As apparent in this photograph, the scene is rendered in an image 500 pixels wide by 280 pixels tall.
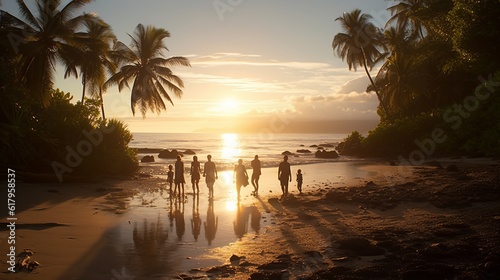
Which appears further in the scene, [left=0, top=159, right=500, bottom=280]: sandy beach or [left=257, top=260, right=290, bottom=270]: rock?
[left=257, top=260, right=290, bottom=270]: rock

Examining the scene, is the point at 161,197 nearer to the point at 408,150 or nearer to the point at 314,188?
the point at 314,188

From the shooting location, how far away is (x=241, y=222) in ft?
38.2

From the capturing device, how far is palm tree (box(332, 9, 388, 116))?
4444 centimetres

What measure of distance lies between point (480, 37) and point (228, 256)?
9.78 m

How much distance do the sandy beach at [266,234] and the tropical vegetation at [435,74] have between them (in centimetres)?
524

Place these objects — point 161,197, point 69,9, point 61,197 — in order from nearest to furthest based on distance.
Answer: point 61,197 < point 161,197 < point 69,9

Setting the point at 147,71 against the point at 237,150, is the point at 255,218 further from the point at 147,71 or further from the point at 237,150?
the point at 237,150

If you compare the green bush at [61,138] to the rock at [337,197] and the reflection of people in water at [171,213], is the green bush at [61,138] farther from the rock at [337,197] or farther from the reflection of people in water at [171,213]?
the rock at [337,197]

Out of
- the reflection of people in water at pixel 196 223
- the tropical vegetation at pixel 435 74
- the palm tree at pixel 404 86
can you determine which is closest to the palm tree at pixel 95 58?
the reflection of people in water at pixel 196 223

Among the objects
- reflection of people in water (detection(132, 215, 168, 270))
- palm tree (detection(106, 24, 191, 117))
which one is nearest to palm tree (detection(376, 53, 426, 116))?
palm tree (detection(106, 24, 191, 117))

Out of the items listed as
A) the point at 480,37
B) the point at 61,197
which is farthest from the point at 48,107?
the point at 480,37

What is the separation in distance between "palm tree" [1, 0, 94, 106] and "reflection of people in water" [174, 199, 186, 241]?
37.0 feet

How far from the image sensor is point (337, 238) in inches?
364

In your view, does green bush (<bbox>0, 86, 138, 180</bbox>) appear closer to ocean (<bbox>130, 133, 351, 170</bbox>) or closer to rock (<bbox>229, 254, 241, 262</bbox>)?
ocean (<bbox>130, 133, 351, 170</bbox>)
